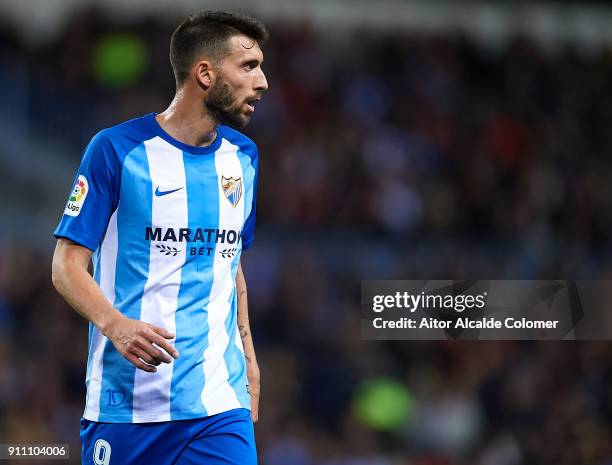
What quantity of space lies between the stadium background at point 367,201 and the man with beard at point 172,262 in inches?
170

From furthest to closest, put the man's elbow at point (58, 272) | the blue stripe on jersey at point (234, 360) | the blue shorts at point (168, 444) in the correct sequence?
the blue stripe on jersey at point (234, 360)
the blue shorts at point (168, 444)
the man's elbow at point (58, 272)

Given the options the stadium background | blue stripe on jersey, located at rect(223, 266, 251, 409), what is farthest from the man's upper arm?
the stadium background

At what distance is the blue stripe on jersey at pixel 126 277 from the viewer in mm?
3717

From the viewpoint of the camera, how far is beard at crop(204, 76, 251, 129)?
3.89 meters

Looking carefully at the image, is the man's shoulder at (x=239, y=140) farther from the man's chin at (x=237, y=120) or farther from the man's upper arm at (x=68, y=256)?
the man's upper arm at (x=68, y=256)

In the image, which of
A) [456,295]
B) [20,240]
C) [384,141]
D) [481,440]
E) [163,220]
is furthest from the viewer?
[384,141]

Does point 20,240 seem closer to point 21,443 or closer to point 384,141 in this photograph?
point 21,443

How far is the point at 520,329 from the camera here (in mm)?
8664

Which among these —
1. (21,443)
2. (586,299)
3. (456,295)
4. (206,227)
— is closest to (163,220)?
(206,227)

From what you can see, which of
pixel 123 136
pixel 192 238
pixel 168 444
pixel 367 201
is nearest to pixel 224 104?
pixel 123 136

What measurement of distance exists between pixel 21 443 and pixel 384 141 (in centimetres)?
564

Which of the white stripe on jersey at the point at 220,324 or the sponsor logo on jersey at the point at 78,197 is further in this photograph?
the white stripe on jersey at the point at 220,324

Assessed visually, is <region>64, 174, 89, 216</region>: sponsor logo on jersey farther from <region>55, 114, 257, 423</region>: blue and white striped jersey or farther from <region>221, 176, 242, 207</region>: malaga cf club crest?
<region>221, 176, 242, 207</region>: malaga cf club crest

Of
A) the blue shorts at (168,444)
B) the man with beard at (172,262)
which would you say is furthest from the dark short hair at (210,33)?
the blue shorts at (168,444)
